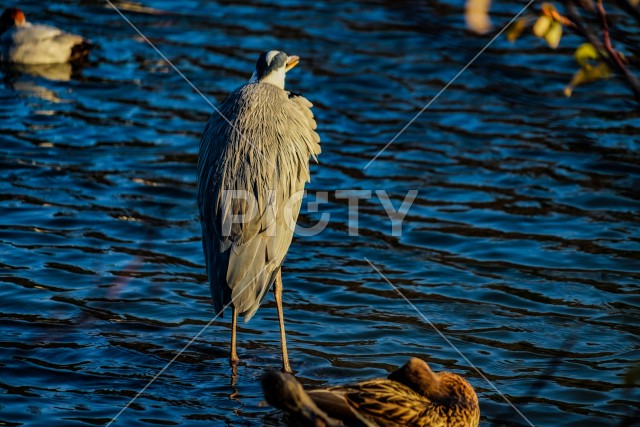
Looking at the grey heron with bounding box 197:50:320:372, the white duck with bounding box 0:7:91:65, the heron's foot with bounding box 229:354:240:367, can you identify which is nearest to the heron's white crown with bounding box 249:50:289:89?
the grey heron with bounding box 197:50:320:372

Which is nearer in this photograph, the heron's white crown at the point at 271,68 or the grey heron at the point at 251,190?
the grey heron at the point at 251,190

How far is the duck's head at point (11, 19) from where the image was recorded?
1480 centimetres

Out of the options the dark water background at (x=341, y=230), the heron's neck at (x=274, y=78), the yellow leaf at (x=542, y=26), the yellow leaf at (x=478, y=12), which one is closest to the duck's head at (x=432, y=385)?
the dark water background at (x=341, y=230)

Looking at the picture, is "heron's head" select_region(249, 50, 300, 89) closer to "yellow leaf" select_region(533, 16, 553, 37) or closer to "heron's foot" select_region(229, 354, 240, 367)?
"heron's foot" select_region(229, 354, 240, 367)

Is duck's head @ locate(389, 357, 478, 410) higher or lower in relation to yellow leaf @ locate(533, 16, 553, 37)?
lower

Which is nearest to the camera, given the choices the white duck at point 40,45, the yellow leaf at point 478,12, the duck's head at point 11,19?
the yellow leaf at point 478,12

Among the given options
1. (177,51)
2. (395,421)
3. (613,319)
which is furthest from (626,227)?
(177,51)

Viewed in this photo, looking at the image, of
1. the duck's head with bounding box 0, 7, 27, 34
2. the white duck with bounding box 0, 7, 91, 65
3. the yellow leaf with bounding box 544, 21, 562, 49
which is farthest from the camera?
the duck's head with bounding box 0, 7, 27, 34

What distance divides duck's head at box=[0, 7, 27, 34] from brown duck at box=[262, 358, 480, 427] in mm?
11082

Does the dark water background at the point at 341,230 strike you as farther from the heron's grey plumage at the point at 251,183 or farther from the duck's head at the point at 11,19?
the duck's head at the point at 11,19

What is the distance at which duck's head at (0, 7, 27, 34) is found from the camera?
48.5 ft

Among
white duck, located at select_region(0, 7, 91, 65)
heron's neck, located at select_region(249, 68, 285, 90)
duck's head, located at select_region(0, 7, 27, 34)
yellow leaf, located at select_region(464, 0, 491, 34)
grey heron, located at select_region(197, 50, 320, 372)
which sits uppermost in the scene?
duck's head, located at select_region(0, 7, 27, 34)

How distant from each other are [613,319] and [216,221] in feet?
11.0

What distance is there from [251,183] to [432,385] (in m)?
2.24
